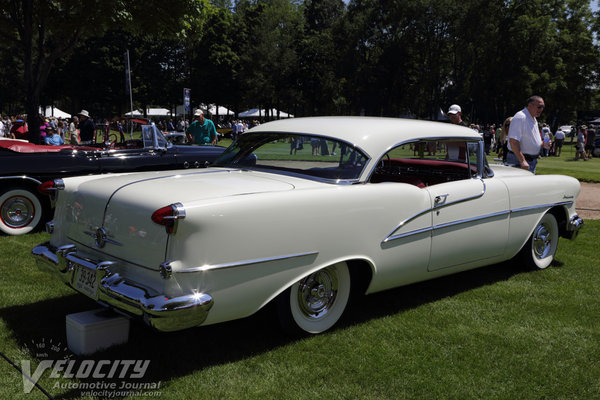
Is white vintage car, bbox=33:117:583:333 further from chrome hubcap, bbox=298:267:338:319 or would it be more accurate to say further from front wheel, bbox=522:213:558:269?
front wheel, bbox=522:213:558:269

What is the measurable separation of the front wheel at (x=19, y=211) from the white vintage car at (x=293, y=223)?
3.29 m

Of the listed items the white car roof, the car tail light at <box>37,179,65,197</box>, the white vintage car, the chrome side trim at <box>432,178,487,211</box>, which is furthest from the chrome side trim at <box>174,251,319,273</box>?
the car tail light at <box>37,179,65,197</box>

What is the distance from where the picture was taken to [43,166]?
7.05 metres

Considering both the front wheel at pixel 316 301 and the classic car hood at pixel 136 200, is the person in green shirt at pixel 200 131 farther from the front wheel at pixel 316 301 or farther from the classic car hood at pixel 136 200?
the front wheel at pixel 316 301

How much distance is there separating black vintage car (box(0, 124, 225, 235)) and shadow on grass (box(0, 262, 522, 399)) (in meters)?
3.08

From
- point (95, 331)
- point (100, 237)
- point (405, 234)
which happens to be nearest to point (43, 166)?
point (100, 237)

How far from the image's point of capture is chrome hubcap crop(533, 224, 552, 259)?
5410mm

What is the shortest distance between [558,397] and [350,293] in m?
1.46

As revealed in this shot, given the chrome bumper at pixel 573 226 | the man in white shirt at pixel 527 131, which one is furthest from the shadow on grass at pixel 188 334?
the man in white shirt at pixel 527 131

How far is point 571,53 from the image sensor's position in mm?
46000

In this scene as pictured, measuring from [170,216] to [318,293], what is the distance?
1231mm

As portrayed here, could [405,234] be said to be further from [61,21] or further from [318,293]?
[61,21]

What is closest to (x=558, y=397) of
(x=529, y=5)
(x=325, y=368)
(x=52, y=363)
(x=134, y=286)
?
(x=325, y=368)

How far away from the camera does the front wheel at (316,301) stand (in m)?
3.54
